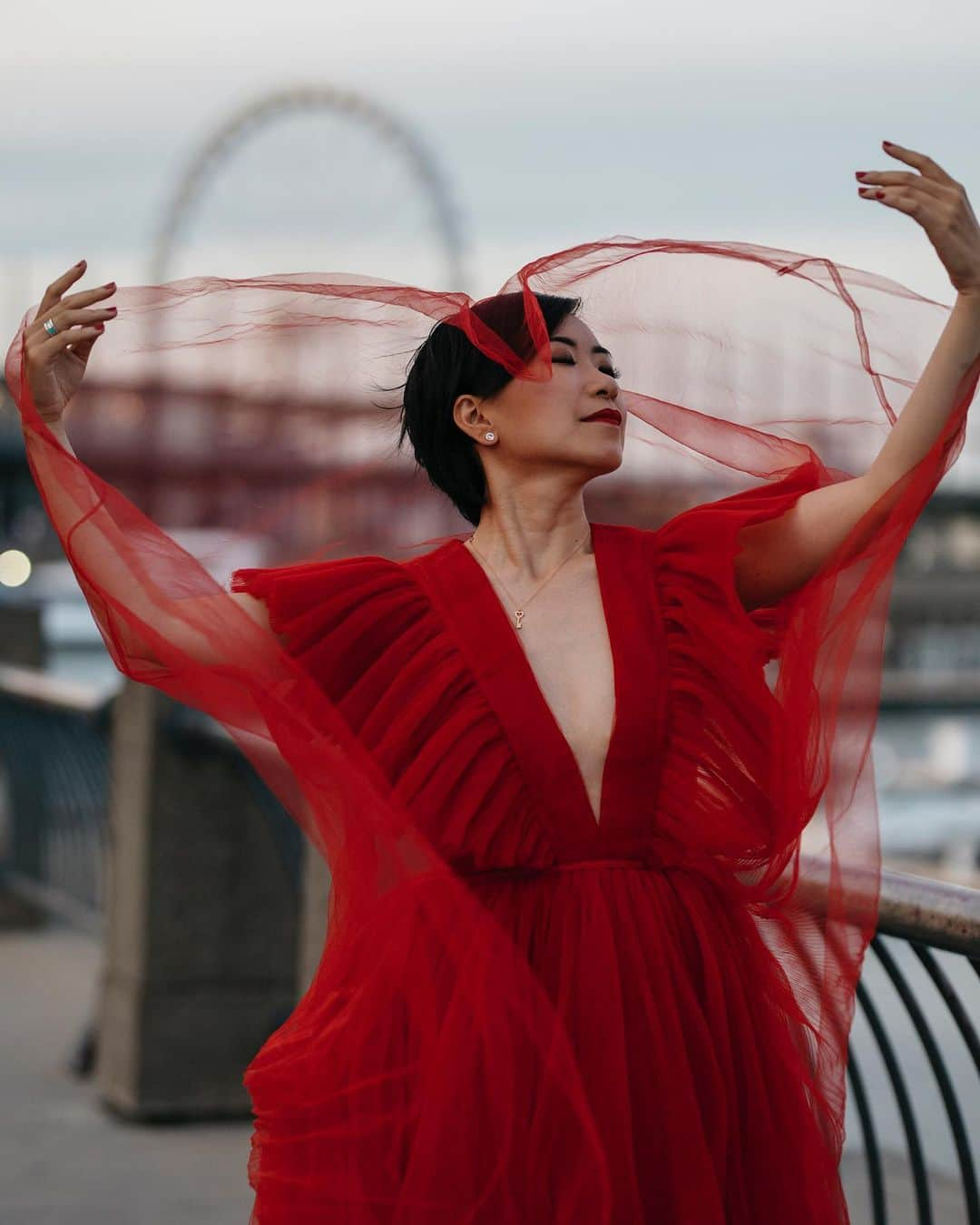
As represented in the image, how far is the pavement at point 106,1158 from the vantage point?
4715 mm

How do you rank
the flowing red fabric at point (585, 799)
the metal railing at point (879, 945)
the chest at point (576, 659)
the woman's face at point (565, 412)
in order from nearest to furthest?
the flowing red fabric at point (585, 799) → the chest at point (576, 659) → the woman's face at point (565, 412) → the metal railing at point (879, 945)

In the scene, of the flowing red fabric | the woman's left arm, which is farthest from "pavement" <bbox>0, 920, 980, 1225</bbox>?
the woman's left arm

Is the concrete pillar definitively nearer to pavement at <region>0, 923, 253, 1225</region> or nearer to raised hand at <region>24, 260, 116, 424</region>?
pavement at <region>0, 923, 253, 1225</region>

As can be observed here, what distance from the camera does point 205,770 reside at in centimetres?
592

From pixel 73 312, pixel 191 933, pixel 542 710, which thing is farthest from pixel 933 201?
pixel 191 933

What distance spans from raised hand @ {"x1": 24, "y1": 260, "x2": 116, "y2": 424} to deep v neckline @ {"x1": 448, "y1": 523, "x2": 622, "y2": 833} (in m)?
0.65

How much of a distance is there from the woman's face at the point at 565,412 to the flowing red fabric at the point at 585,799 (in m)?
0.04

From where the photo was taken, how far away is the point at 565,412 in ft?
8.02

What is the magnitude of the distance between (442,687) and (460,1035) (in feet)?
1.41

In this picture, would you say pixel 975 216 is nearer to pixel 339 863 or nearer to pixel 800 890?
pixel 800 890

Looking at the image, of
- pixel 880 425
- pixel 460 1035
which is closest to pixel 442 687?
pixel 460 1035

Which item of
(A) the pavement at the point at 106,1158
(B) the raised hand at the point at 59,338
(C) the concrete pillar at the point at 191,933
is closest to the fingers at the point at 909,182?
(B) the raised hand at the point at 59,338

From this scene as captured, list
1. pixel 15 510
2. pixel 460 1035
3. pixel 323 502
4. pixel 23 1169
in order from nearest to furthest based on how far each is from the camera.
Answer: pixel 460 1035, pixel 323 502, pixel 23 1169, pixel 15 510

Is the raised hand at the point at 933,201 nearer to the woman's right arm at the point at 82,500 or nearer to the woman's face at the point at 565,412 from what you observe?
the woman's face at the point at 565,412
